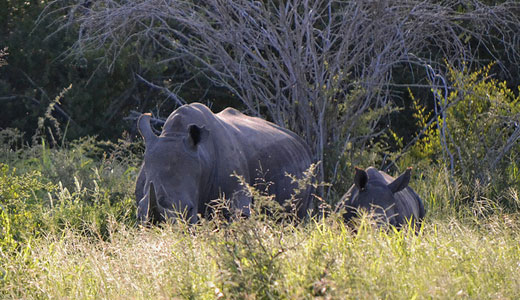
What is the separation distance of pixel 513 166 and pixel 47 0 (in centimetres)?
825

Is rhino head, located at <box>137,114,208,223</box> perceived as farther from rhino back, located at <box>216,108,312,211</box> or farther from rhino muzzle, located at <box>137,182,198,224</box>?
rhino back, located at <box>216,108,312,211</box>

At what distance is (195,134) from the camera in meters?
6.50

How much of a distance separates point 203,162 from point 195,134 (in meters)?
0.24

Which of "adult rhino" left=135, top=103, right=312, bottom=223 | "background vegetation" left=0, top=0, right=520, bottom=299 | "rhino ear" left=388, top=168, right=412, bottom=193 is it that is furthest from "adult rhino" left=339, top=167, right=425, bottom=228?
"adult rhino" left=135, top=103, right=312, bottom=223

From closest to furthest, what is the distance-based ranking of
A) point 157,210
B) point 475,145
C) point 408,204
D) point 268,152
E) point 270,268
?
point 270,268
point 157,210
point 408,204
point 268,152
point 475,145

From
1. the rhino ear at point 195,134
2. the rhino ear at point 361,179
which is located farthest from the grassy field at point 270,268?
the rhino ear at point 361,179

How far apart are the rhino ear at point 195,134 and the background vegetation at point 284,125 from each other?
706mm

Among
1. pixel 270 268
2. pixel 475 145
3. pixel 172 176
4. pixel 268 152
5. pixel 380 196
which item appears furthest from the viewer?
pixel 475 145

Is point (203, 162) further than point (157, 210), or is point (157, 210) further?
point (203, 162)

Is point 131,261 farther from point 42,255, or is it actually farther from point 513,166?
point 513,166

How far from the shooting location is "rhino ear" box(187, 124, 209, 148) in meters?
6.47

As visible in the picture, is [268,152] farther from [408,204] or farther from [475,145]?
[475,145]

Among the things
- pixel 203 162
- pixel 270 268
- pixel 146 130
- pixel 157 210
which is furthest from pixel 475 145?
pixel 270 268

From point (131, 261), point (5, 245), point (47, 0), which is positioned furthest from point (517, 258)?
point (47, 0)
